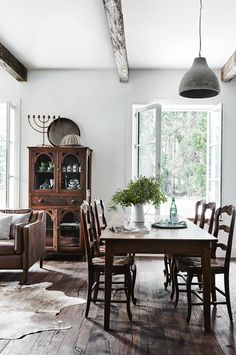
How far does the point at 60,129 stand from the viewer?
646cm

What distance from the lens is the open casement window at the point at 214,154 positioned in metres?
6.38

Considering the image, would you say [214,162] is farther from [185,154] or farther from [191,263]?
[191,263]

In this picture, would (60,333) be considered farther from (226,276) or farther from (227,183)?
(227,183)

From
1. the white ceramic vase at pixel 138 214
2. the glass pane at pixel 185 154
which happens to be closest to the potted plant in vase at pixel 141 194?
the white ceramic vase at pixel 138 214

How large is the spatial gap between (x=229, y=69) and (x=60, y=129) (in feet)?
8.80

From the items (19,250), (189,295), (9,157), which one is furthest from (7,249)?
(189,295)

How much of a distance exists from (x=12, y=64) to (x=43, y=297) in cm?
332

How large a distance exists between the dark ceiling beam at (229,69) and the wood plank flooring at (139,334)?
9.86 feet

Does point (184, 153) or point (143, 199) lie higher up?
point (184, 153)

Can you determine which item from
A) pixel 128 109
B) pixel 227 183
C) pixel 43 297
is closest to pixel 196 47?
pixel 128 109

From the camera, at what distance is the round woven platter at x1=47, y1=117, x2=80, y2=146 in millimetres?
6410

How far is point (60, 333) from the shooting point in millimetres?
3223

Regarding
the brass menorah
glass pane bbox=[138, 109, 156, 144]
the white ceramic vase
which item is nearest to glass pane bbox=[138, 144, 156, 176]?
glass pane bbox=[138, 109, 156, 144]

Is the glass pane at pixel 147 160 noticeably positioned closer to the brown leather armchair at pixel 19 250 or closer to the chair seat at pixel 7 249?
the brown leather armchair at pixel 19 250
